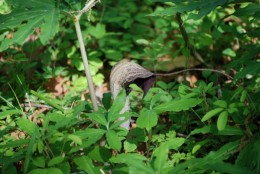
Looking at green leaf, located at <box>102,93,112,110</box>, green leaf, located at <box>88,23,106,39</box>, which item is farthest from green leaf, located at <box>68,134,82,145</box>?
green leaf, located at <box>88,23,106,39</box>

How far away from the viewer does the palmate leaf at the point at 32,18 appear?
1889 mm

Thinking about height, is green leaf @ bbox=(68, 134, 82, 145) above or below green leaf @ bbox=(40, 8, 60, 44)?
below

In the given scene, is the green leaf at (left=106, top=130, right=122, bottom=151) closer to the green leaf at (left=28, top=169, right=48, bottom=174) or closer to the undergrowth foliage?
the undergrowth foliage

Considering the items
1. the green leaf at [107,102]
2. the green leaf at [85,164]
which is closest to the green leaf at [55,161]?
the green leaf at [85,164]

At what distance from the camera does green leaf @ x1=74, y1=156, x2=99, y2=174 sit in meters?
1.74

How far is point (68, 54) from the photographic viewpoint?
10.7 feet

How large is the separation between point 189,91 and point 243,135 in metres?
0.48

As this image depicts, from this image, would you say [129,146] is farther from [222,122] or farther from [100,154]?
[222,122]

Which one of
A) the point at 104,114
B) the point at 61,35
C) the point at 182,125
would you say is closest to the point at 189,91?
the point at 182,125

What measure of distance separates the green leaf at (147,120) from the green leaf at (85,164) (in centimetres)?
29

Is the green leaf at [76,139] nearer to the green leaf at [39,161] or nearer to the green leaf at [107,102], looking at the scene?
the green leaf at [39,161]

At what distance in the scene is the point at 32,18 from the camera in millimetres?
1934

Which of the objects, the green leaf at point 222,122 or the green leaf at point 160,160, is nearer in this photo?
the green leaf at point 160,160

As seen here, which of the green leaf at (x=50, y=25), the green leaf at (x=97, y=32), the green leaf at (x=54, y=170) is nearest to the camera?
the green leaf at (x=54, y=170)
